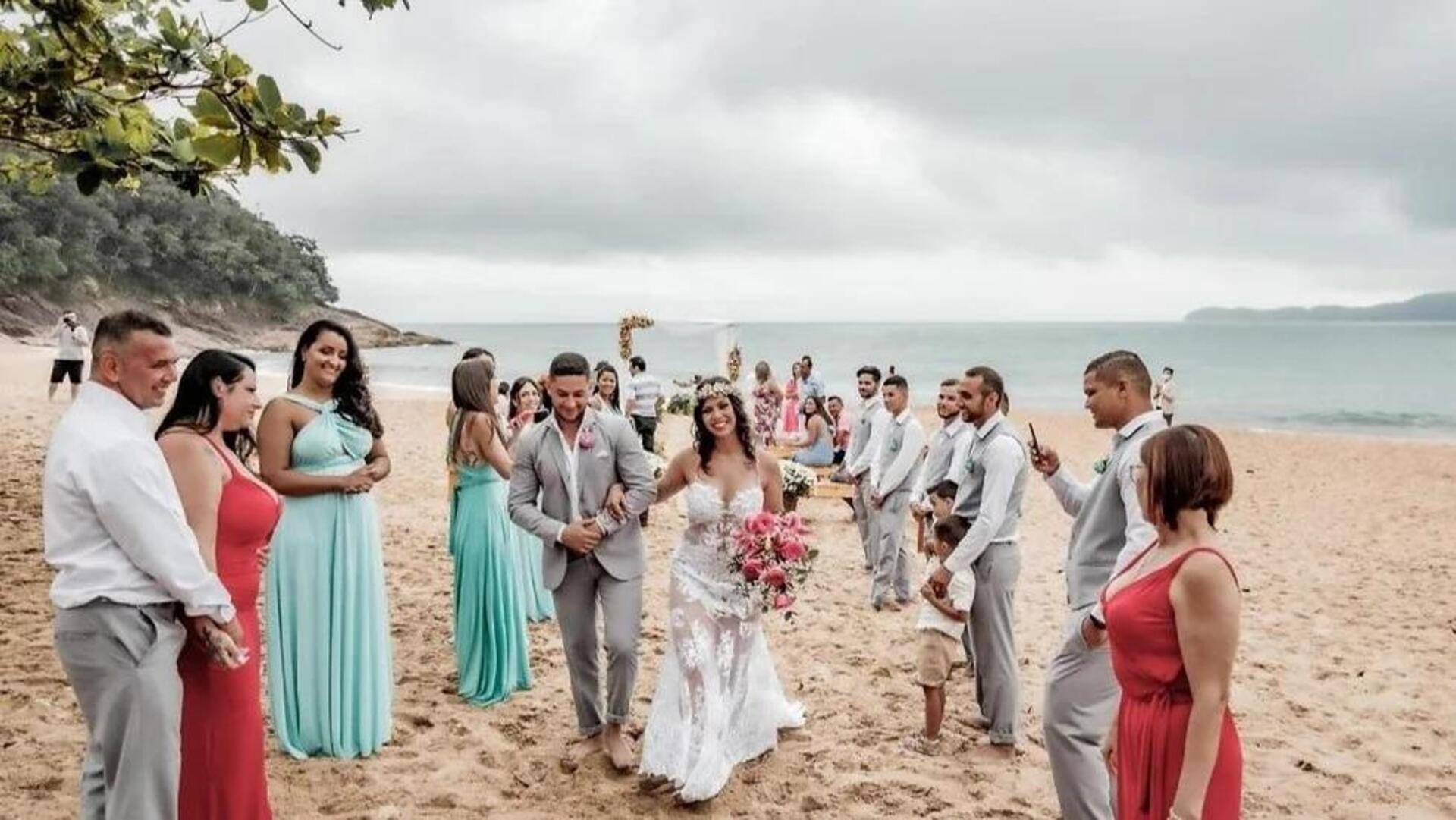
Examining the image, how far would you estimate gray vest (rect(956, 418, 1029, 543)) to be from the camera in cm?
535

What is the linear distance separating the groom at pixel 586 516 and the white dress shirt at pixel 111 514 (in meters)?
2.29

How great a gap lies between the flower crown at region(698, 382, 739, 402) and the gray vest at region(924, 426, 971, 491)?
208 centimetres

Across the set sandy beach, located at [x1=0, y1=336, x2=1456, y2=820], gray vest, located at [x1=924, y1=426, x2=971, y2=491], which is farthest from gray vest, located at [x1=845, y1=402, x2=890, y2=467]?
gray vest, located at [x1=924, y1=426, x2=971, y2=491]

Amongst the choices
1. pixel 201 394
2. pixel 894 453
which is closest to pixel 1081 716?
pixel 201 394

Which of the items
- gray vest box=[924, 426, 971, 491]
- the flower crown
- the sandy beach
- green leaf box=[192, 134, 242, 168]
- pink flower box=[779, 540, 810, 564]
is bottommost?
the sandy beach

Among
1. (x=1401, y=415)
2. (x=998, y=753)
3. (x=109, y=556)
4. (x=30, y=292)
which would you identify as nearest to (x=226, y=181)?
(x=109, y=556)

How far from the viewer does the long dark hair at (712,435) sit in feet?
16.6

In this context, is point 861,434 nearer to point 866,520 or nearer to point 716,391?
point 866,520

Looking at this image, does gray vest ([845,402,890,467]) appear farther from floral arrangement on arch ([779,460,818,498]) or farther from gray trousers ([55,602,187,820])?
gray trousers ([55,602,187,820])

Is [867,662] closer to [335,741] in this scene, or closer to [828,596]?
[828,596]

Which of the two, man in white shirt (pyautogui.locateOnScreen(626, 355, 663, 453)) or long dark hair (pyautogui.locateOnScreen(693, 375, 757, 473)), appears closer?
long dark hair (pyautogui.locateOnScreen(693, 375, 757, 473))

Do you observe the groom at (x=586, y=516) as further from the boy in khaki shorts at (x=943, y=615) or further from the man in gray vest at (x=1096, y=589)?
the man in gray vest at (x=1096, y=589)

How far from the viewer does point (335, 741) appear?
16.5 feet

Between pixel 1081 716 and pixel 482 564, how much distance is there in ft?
12.3
